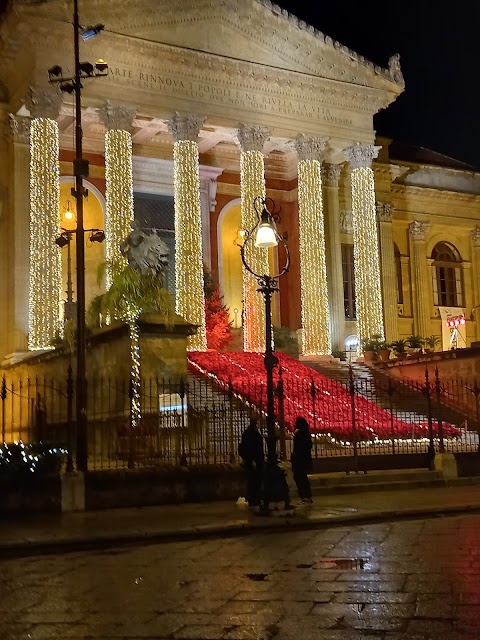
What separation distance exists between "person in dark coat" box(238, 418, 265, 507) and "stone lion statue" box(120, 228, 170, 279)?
331 inches

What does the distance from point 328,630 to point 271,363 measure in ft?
28.9

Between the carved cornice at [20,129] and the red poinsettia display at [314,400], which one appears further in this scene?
the carved cornice at [20,129]

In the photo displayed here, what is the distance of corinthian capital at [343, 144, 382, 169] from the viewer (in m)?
36.6

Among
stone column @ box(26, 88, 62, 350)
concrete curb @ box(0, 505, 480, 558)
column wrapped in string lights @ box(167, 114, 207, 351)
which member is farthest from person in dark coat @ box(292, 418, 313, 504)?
column wrapped in string lights @ box(167, 114, 207, 351)

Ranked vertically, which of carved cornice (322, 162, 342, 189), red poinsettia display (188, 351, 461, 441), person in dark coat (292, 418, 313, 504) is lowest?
person in dark coat (292, 418, 313, 504)

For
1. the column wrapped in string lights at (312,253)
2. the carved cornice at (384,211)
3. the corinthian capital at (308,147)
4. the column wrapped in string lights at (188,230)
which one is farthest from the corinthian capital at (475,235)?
A: the column wrapped in string lights at (188,230)

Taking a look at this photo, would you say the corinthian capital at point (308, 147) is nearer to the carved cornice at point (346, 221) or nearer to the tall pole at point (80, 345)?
the carved cornice at point (346, 221)

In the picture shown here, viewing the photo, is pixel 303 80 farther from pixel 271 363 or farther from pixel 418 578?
pixel 418 578

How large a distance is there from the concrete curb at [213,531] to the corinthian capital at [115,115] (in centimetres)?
2092

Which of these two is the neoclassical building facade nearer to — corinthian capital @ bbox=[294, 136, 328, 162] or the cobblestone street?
corinthian capital @ bbox=[294, 136, 328, 162]

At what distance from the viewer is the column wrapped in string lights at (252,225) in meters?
33.1

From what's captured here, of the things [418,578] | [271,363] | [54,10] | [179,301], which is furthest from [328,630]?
[54,10]

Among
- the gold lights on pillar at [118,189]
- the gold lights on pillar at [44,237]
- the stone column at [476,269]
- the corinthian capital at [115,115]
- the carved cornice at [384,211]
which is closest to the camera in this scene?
the gold lights on pillar at [44,237]

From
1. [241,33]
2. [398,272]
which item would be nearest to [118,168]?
[241,33]
